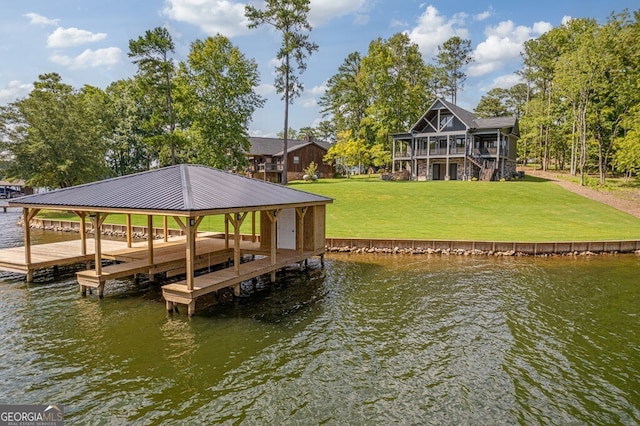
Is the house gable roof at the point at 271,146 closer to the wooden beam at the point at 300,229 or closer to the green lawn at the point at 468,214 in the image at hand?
the green lawn at the point at 468,214

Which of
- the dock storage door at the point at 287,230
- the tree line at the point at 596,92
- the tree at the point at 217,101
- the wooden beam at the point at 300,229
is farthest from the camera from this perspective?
the tree at the point at 217,101

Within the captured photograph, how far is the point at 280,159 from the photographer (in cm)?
5597

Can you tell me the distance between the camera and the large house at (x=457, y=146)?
42656 millimetres

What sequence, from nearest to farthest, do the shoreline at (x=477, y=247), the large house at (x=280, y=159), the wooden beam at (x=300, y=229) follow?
the wooden beam at (x=300, y=229) → the shoreline at (x=477, y=247) → the large house at (x=280, y=159)

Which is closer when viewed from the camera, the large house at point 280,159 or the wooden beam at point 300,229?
the wooden beam at point 300,229

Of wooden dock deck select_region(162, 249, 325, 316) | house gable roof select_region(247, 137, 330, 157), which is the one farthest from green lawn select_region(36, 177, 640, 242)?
house gable roof select_region(247, 137, 330, 157)

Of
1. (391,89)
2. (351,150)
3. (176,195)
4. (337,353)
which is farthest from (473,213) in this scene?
(391,89)

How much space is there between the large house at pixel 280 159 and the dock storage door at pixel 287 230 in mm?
35460

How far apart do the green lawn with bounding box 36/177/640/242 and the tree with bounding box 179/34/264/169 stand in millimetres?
12533

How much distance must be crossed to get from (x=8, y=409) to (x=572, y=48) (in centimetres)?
5632

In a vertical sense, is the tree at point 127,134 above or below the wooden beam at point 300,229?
above

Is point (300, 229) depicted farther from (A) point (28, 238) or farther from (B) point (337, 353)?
(A) point (28, 238)

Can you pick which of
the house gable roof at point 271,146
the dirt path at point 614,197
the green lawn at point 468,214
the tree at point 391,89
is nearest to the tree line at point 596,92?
the dirt path at point 614,197

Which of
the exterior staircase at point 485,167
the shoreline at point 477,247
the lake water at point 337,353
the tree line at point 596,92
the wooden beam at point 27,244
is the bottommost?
the lake water at point 337,353
